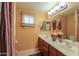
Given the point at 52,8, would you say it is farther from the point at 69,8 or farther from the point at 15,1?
the point at 15,1

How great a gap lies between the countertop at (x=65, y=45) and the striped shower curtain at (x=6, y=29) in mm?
397

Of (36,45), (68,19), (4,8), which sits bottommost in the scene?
(36,45)

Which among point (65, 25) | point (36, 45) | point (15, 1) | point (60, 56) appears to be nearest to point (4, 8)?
point (15, 1)

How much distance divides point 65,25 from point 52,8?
27 cm

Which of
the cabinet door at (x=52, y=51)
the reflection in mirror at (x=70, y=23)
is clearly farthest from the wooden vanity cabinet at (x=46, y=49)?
the reflection in mirror at (x=70, y=23)

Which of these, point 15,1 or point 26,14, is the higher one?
point 15,1

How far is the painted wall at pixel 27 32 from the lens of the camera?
144 cm

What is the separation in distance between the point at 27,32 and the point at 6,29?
28 centimetres

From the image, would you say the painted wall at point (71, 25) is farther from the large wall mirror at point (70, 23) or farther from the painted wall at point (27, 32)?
the painted wall at point (27, 32)

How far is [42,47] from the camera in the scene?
153cm

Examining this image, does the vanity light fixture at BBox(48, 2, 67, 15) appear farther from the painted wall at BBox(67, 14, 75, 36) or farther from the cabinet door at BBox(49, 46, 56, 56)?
the cabinet door at BBox(49, 46, 56, 56)

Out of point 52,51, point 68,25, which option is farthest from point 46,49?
point 68,25

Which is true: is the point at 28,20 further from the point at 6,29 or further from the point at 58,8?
the point at 58,8

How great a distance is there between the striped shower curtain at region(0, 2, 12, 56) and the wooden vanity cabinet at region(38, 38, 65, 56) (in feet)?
1.28
